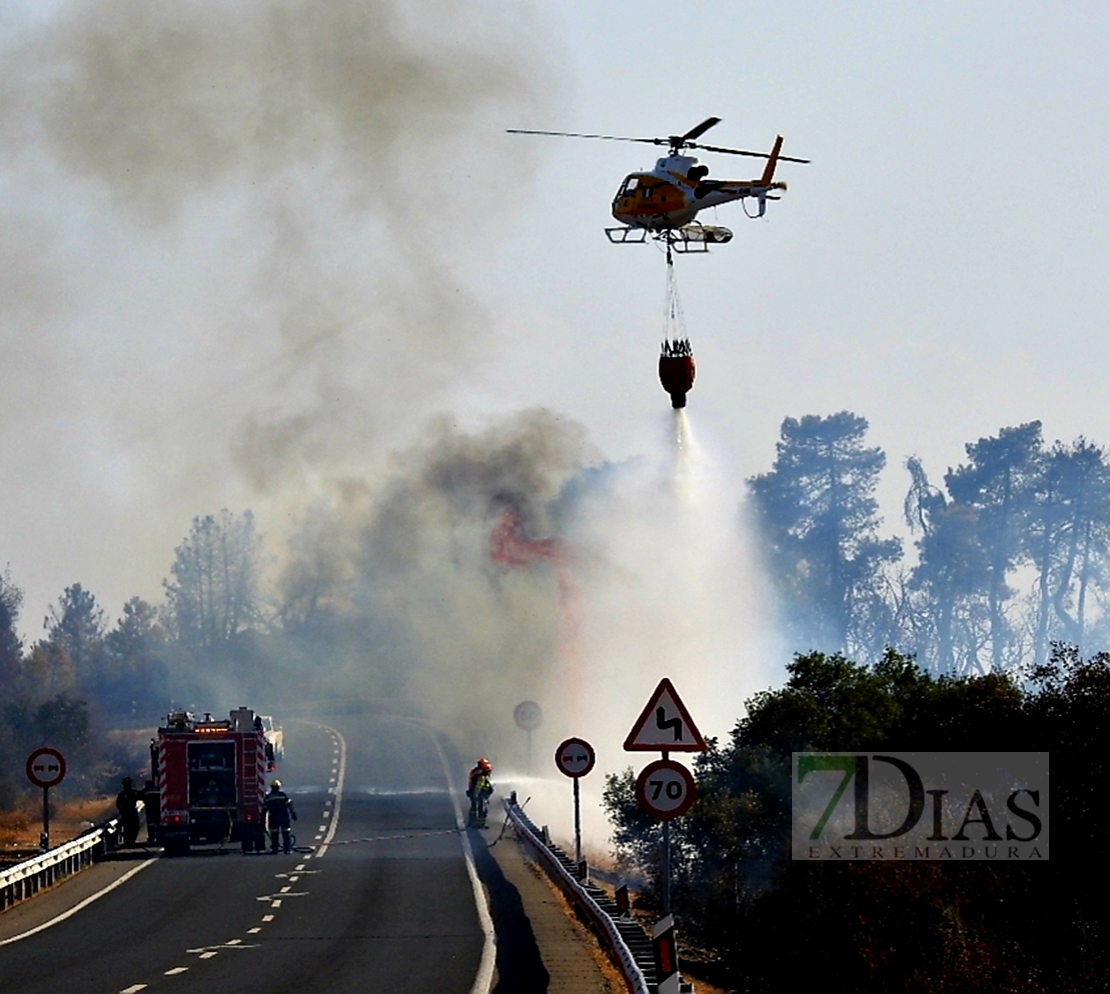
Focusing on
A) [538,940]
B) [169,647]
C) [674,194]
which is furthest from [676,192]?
[169,647]

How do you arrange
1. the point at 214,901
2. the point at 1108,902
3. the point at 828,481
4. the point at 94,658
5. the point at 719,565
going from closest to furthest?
1. the point at 1108,902
2. the point at 214,901
3. the point at 719,565
4. the point at 828,481
5. the point at 94,658

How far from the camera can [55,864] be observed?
1535 inches

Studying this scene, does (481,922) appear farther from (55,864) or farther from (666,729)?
(55,864)

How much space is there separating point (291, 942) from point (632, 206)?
29.7 metres

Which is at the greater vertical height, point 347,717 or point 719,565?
point 719,565

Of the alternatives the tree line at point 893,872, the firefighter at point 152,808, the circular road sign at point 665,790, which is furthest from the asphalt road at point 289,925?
the tree line at point 893,872

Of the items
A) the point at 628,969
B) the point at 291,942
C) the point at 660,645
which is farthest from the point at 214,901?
the point at 660,645

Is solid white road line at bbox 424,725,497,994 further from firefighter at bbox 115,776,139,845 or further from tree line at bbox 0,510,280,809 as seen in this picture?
tree line at bbox 0,510,280,809

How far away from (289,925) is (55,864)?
9.46m

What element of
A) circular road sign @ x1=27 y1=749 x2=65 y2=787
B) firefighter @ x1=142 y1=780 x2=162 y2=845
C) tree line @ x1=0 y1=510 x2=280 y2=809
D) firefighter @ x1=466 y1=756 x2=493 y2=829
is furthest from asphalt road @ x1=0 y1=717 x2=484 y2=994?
tree line @ x1=0 y1=510 x2=280 y2=809

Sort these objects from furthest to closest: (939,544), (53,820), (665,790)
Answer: (939,544), (53,820), (665,790)

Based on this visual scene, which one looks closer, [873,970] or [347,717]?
[873,970]

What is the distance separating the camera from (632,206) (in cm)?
5416

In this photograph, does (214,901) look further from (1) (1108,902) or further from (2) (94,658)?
(2) (94,658)
